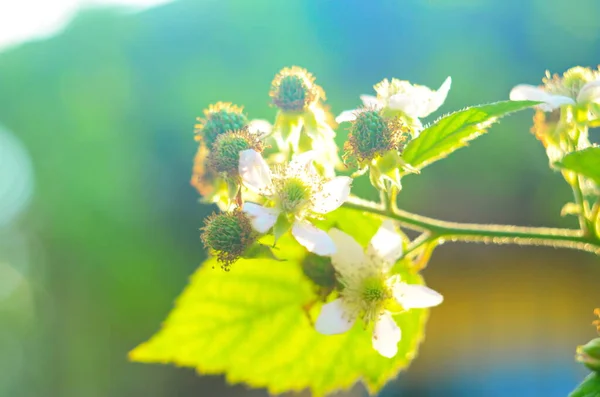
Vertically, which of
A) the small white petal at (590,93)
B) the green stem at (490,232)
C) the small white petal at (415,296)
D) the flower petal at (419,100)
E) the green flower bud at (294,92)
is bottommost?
the small white petal at (415,296)

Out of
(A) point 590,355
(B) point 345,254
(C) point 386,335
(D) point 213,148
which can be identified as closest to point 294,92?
(D) point 213,148

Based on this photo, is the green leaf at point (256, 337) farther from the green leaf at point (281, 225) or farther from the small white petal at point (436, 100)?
the small white petal at point (436, 100)

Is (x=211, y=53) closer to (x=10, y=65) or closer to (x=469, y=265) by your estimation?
(x=10, y=65)

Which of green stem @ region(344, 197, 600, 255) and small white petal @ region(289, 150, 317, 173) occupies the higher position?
small white petal @ region(289, 150, 317, 173)

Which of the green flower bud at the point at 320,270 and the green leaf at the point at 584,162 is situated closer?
the green leaf at the point at 584,162

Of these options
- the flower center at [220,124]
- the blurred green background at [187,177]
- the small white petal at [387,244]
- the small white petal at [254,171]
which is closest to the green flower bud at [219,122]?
the flower center at [220,124]

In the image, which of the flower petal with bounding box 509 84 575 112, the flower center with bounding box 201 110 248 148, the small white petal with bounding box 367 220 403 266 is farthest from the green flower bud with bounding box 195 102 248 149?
the flower petal with bounding box 509 84 575 112

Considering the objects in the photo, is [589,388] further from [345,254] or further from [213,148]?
[213,148]

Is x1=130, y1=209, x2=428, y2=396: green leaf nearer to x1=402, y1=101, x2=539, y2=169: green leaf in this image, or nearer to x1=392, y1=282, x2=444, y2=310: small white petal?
x1=392, y1=282, x2=444, y2=310: small white petal
